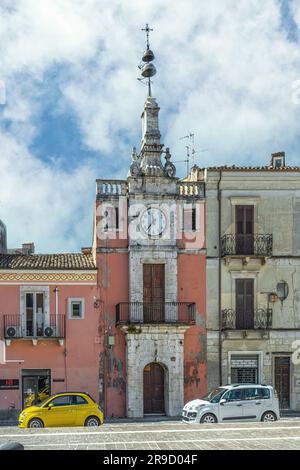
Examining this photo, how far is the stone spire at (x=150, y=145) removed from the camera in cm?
3816

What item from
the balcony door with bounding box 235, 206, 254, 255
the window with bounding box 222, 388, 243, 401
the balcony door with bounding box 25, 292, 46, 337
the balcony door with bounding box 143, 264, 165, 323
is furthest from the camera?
the balcony door with bounding box 235, 206, 254, 255

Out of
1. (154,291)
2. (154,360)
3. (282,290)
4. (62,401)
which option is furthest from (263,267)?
(62,401)

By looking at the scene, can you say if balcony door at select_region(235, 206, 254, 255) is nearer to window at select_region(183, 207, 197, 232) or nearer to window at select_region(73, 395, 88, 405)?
window at select_region(183, 207, 197, 232)

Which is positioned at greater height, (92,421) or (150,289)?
(150,289)

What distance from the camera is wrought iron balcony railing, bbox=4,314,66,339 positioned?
1415 inches

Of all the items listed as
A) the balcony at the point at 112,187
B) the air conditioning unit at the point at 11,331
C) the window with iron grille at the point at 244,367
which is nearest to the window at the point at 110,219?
the balcony at the point at 112,187

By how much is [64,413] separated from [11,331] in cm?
797

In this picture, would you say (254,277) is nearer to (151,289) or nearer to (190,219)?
(190,219)

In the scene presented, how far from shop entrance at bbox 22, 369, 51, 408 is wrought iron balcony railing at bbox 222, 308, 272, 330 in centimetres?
828

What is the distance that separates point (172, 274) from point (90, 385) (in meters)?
6.18

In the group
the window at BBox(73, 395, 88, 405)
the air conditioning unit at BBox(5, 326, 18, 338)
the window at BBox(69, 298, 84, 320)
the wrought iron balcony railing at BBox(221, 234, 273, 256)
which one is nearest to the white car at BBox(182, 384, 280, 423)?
the window at BBox(73, 395, 88, 405)

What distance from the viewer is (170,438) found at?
1675cm
